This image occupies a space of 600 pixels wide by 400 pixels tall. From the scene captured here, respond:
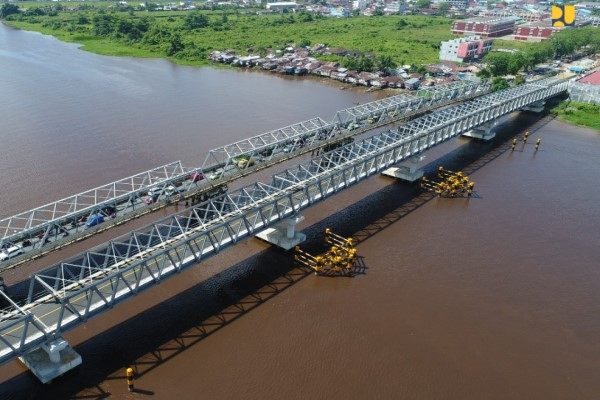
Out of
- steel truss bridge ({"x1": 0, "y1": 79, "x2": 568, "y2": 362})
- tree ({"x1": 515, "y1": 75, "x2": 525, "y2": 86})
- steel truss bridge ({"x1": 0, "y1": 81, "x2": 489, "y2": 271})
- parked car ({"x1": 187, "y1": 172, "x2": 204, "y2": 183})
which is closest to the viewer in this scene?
steel truss bridge ({"x1": 0, "y1": 79, "x2": 568, "y2": 362})

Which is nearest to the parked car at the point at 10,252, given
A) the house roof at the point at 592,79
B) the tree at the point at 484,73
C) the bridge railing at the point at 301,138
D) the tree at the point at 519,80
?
the bridge railing at the point at 301,138

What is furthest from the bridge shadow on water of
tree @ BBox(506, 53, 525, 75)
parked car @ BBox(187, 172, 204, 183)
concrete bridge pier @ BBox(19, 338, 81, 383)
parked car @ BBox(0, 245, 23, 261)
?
tree @ BBox(506, 53, 525, 75)

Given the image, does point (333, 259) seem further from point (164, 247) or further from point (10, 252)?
point (10, 252)

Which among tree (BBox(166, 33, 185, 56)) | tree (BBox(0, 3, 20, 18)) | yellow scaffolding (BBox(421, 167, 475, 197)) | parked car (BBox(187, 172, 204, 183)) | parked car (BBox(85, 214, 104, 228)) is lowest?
yellow scaffolding (BBox(421, 167, 475, 197))

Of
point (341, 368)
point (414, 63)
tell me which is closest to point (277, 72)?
point (414, 63)

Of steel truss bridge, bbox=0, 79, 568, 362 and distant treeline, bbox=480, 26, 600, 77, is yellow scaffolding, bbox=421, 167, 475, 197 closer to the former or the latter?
steel truss bridge, bbox=0, 79, 568, 362

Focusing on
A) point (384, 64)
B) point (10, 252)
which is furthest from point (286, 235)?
point (384, 64)
